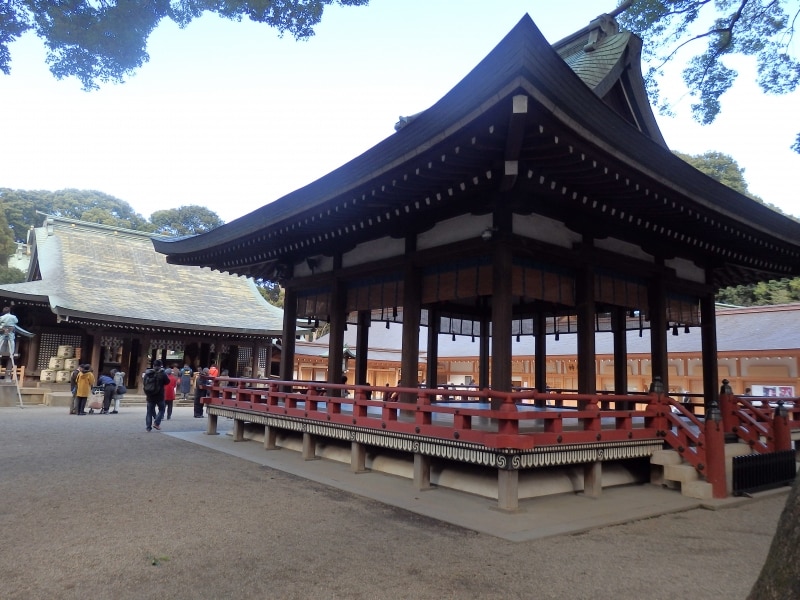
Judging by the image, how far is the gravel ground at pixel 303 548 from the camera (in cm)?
390

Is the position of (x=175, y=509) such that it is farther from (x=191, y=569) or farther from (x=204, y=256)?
(x=204, y=256)

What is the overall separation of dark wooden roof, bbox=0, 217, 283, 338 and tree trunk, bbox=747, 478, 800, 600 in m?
23.3

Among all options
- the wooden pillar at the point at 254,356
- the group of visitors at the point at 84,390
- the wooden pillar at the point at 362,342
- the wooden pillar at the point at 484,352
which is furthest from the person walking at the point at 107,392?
the wooden pillar at the point at 484,352

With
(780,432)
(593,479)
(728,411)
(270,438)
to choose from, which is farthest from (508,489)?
(270,438)

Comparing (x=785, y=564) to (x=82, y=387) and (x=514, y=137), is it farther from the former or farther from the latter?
(x=82, y=387)

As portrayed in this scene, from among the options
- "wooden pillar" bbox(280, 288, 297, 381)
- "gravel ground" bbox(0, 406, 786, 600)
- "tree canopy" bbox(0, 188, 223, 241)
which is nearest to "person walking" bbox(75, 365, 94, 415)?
"wooden pillar" bbox(280, 288, 297, 381)

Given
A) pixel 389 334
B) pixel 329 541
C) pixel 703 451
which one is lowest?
pixel 329 541

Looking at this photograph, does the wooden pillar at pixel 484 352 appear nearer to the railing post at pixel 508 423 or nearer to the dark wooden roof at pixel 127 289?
the railing post at pixel 508 423

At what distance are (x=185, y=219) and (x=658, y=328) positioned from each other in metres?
57.7

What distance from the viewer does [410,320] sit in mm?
8344

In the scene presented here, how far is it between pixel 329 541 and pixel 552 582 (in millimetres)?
1998

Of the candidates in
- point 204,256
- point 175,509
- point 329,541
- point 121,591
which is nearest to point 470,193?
point 329,541

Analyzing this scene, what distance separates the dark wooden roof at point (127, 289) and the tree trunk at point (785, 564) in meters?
23.3

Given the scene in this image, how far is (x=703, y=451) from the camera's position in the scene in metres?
7.27
